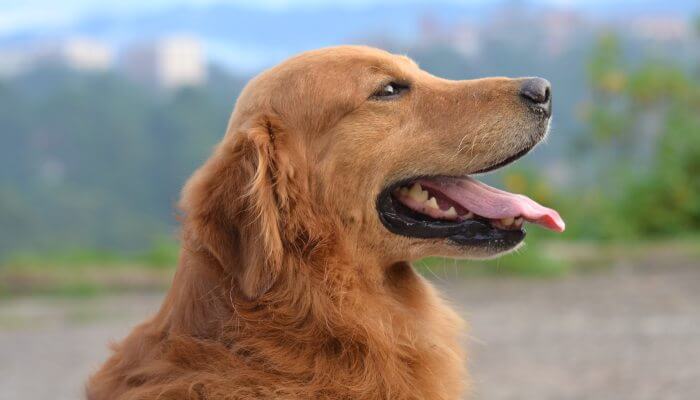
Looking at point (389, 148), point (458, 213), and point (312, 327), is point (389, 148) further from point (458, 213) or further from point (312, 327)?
point (312, 327)

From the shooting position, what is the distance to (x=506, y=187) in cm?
1261

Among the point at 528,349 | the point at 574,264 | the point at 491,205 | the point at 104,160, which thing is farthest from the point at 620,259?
the point at 104,160

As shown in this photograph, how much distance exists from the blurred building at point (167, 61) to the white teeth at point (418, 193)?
107 feet

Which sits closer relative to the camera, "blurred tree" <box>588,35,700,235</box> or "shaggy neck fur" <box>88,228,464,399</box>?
"shaggy neck fur" <box>88,228,464,399</box>

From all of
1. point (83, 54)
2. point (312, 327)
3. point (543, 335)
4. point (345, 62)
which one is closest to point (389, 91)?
point (345, 62)

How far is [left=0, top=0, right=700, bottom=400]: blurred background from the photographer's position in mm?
7730

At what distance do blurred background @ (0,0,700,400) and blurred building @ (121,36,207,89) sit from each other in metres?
0.21

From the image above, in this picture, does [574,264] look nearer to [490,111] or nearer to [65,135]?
[490,111]

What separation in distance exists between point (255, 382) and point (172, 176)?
2229cm

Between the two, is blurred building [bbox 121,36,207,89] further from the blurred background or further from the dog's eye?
the dog's eye

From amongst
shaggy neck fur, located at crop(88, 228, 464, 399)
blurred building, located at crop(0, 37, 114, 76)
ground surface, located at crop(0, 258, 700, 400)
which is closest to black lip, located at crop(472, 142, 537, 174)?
shaggy neck fur, located at crop(88, 228, 464, 399)

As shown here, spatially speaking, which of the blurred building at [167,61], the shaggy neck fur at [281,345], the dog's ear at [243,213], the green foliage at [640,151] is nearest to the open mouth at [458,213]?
the shaggy neck fur at [281,345]

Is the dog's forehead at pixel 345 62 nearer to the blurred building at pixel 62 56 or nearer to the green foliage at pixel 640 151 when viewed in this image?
the green foliage at pixel 640 151

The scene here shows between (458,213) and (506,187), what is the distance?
9214mm
